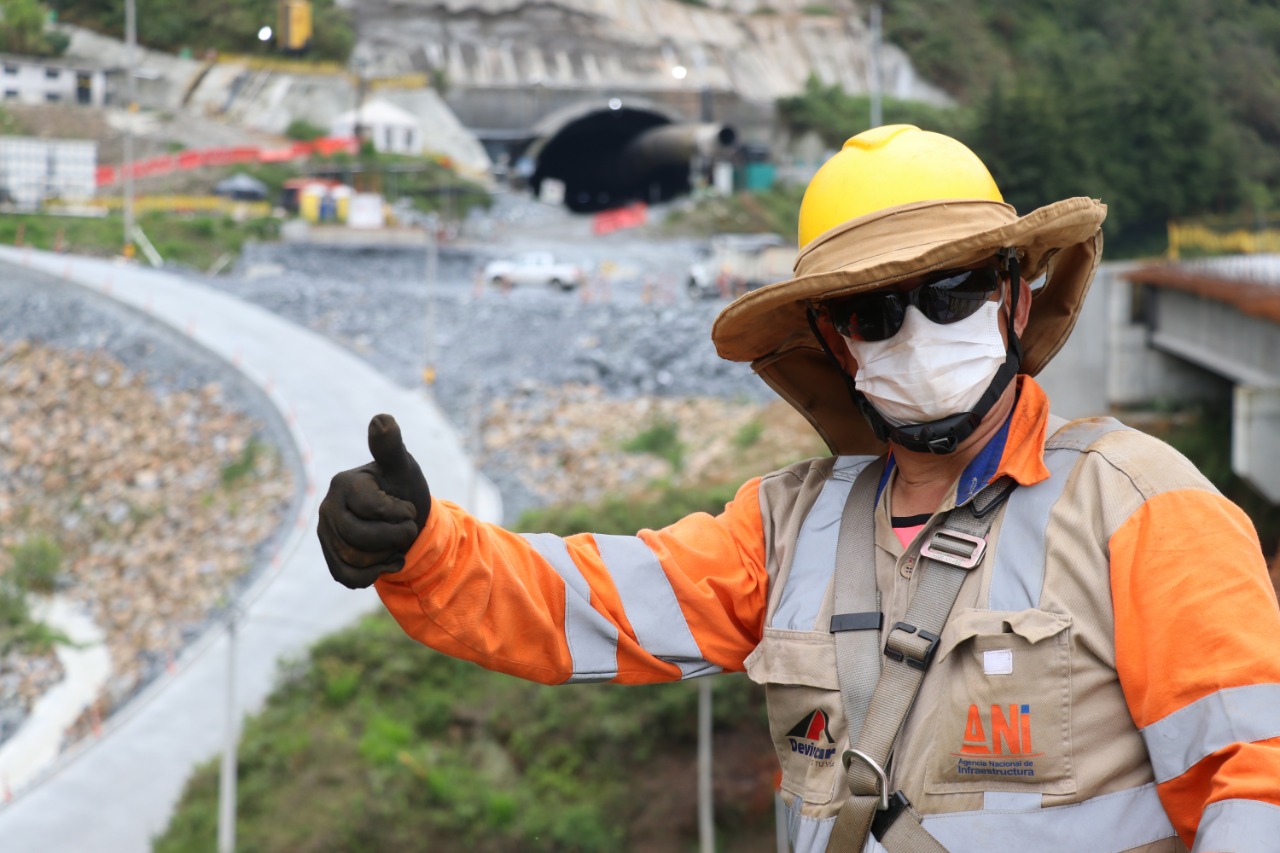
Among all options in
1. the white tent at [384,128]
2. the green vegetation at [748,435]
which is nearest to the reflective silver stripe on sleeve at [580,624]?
the green vegetation at [748,435]

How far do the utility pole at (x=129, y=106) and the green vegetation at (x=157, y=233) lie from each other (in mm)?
253

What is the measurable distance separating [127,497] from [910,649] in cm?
2701

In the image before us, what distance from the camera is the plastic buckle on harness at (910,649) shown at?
2186mm

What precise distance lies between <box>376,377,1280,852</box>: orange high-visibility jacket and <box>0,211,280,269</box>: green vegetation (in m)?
33.1

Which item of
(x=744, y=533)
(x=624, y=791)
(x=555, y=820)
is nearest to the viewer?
(x=744, y=533)

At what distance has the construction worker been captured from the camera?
6.64ft

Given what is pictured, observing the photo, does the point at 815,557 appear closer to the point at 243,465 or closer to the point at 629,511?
the point at 629,511

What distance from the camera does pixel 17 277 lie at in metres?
31.6

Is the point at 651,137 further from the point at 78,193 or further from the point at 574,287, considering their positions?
the point at 78,193

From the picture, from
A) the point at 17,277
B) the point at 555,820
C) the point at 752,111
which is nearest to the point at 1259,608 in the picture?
the point at 555,820

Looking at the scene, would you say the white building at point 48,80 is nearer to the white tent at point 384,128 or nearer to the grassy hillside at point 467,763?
the white tent at point 384,128

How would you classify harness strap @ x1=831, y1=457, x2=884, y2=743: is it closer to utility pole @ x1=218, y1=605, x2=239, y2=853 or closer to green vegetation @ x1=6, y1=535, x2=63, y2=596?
utility pole @ x1=218, y1=605, x2=239, y2=853

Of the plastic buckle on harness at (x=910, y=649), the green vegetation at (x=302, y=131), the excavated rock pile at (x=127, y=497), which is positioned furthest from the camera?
the green vegetation at (x=302, y=131)

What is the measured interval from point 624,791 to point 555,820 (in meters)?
1.88
